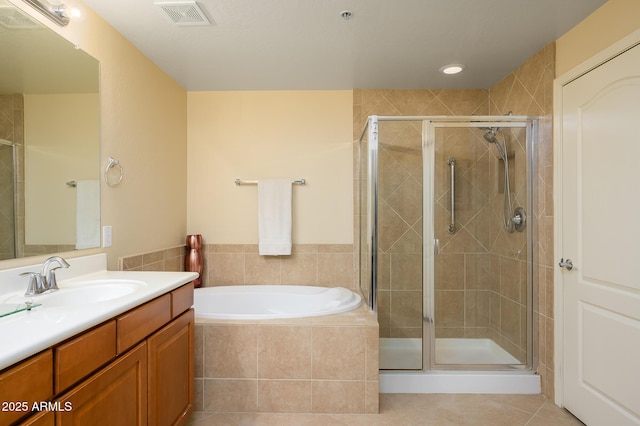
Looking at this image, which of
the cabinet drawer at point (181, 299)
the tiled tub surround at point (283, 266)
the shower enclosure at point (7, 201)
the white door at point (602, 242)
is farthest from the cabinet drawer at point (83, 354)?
the white door at point (602, 242)

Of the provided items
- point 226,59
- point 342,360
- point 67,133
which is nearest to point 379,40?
point 226,59

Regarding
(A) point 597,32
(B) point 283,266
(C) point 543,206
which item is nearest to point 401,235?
(C) point 543,206

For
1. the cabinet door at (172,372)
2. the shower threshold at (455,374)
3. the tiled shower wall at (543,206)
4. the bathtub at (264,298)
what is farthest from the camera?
the bathtub at (264,298)

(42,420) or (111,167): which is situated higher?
(111,167)

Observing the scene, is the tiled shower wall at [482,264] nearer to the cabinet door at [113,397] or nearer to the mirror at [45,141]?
the cabinet door at [113,397]

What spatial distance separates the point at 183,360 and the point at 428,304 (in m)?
1.59

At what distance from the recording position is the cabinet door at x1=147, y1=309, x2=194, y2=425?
1418 mm

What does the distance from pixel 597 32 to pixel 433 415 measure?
90.8 inches

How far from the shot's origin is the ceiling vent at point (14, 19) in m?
1.38

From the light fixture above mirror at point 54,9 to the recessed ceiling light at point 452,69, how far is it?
2.32 m

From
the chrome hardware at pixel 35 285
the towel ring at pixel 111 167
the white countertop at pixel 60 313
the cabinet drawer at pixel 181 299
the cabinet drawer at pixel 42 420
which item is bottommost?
the cabinet drawer at pixel 42 420

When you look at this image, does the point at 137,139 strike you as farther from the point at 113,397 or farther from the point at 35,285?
the point at 113,397

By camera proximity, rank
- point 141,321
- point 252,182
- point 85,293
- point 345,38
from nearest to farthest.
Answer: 1. point 141,321
2. point 85,293
3. point 345,38
4. point 252,182

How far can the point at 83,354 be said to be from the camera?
1020 millimetres
